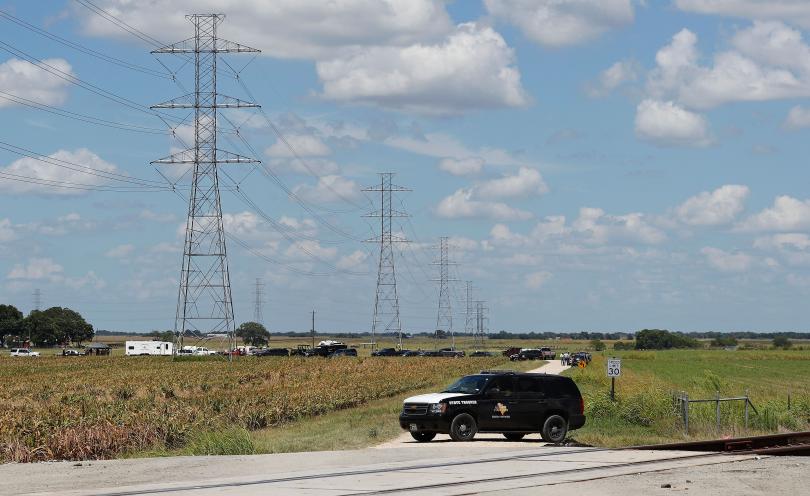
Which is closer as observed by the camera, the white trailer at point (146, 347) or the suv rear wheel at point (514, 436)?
the suv rear wheel at point (514, 436)

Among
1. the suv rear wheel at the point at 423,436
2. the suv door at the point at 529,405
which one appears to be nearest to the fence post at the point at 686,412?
the suv door at the point at 529,405

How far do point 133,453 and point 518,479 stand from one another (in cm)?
1153

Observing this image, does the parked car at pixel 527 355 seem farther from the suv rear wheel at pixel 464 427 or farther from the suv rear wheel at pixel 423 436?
the suv rear wheel at pixel 464 427

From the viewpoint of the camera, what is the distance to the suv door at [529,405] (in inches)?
1194

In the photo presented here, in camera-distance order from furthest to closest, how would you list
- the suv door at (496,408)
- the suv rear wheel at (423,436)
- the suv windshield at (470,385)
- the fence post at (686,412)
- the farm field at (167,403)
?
1. the fence post at (686,412)
2. the suv rear wheel at (423,436)
3. the suv windshield at (470,385)
4. the suv door at (496,408)
5. the farm field at (167,403)

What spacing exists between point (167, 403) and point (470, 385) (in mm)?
13174

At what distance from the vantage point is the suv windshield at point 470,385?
30.3 meters

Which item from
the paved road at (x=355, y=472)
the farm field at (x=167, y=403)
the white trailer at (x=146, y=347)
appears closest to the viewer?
the paved road at (x=355, y=472)

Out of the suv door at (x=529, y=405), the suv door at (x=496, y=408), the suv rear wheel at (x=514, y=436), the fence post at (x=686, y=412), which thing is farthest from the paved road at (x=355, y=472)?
the fence post at (x=686, y=412)

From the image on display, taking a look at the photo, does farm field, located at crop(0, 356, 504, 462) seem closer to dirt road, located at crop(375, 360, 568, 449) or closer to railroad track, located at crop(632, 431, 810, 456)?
dirt road, located at crop(375, 360, 568, 449)

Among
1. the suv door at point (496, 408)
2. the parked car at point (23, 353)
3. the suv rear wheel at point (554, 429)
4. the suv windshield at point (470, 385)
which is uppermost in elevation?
the parked car at point (23, 353)

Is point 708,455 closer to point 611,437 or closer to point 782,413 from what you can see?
point 611,437

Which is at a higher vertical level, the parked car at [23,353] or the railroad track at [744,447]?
the parked car at [23,353]

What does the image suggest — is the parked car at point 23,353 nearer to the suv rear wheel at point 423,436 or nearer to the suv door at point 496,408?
the suv rear wheel at point 423,436
